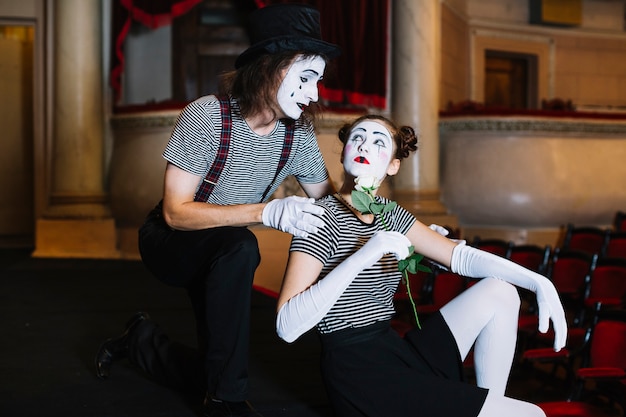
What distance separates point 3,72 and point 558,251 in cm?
642

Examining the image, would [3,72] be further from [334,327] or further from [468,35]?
[334,327]

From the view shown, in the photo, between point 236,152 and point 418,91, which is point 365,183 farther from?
point 418,91

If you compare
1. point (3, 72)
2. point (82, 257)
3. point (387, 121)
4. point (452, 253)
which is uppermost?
point (3, 72)

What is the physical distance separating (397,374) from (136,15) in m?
6.01

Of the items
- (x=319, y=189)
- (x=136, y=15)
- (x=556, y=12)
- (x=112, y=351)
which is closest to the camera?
(x=319, y=189)

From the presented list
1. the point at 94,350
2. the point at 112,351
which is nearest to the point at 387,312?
the point at 112,351

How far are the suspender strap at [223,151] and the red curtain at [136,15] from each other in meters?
5.10

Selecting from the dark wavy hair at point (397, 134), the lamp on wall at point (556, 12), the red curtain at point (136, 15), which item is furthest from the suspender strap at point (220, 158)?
the lamp on wall at point (556, 12)

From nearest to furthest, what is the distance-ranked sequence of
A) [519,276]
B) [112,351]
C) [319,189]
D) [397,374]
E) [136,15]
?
1. [397,374]
2. [519,276]
3. [319,189]
4. [112,351]
5. [136,15]

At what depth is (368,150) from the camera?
2.28 m

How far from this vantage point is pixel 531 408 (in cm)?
203

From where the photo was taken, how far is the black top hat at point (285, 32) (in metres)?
2.42

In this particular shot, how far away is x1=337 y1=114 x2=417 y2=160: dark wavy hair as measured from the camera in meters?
2.35

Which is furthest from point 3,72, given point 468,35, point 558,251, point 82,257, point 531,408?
point 531,408
